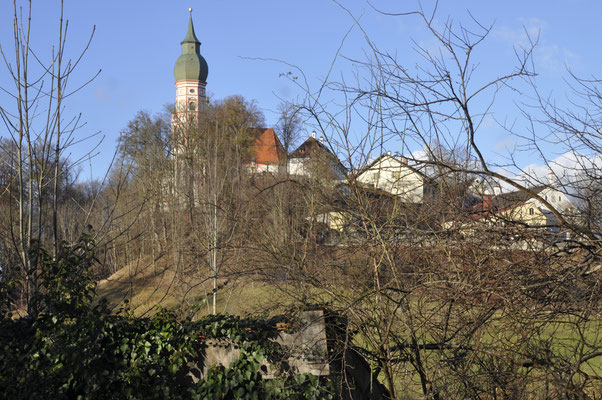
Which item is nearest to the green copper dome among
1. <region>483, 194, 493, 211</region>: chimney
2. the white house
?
the white house

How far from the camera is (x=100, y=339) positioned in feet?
16.9

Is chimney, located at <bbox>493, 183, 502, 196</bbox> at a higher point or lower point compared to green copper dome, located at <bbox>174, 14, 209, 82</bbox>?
lower

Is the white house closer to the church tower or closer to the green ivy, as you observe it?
the green ivy

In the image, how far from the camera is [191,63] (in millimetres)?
66000

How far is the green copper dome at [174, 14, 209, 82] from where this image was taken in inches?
2591

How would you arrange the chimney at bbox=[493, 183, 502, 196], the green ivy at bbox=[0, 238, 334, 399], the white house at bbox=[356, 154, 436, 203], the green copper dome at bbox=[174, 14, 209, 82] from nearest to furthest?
the white house at bbox=[356, 154, 436, 203] < the green ivy at bbox=[0, 238, 334, 399] < the chimney at bbox=[493, 183, 502, 196] < the green copper dome at bbox=[174, 14, 209, 82]

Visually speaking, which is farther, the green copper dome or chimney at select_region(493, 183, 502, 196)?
the green copper dome

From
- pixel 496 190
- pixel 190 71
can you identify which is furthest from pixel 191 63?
pixel 496 190

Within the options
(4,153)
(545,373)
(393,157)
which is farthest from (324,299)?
(4,153)

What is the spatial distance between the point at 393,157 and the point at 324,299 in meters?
1.45

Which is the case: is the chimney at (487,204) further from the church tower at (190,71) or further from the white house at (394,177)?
the church tower at (190,71)

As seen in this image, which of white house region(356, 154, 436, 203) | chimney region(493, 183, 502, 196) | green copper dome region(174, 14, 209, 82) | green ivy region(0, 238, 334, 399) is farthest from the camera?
green copper dome region(174, 14, 209, 82)

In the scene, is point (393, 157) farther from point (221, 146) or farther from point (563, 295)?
point (221, 146)

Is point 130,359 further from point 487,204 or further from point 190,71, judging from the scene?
point 190,71
